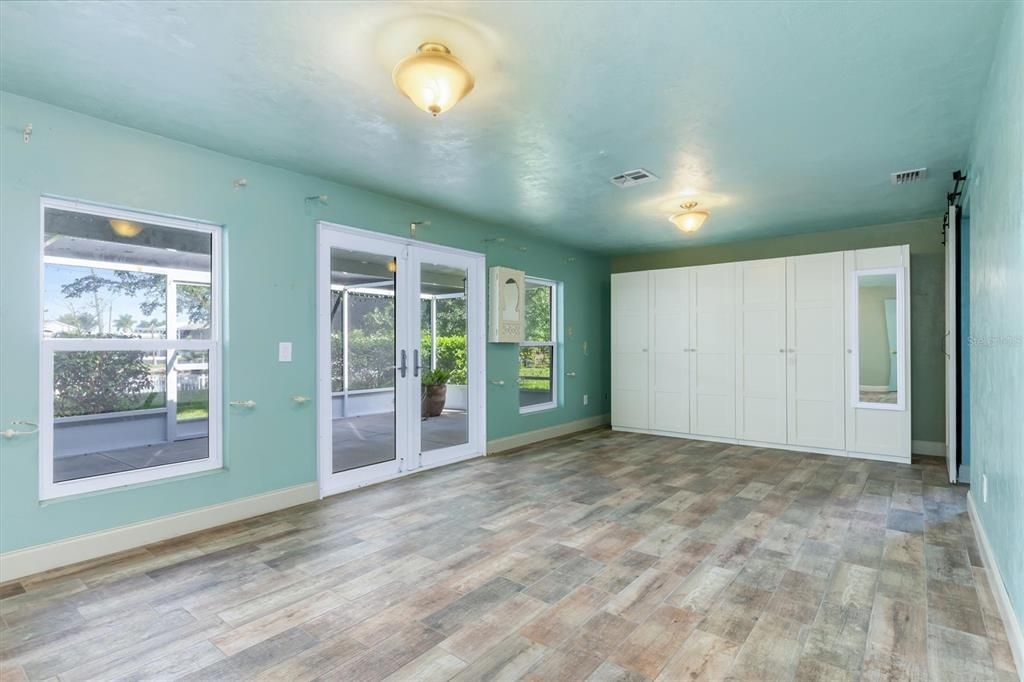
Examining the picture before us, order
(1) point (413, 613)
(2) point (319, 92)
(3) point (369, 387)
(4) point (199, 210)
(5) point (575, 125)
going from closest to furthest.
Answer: (1) point (413, 613) < (2) point (319, 92) < (5) point (575, 125) < (4) point (199, 210) < (3) point (369, 387)

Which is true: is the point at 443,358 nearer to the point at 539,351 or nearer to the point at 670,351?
the point at 539,351

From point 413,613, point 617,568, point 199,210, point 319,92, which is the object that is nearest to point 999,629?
point 617,568

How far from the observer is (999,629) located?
2.18 m

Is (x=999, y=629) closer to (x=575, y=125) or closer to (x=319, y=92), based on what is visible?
(x=575, y=125)

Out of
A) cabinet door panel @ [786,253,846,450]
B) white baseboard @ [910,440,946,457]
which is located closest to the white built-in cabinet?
cabinet door panel @ [786,253,846,450]

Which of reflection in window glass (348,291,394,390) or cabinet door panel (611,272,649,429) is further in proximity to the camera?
cabinet door panel (611,272,649,429)

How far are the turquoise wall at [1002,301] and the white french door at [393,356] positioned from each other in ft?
13.4

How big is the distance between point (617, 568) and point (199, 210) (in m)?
3.52

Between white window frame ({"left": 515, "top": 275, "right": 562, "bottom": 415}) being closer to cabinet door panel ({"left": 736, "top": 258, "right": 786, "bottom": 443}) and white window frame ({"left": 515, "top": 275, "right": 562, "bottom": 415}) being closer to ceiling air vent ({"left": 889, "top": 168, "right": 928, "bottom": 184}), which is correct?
cabinet door panel ({"left": 736, "top": 258, "right": 786, "bottom": 443})

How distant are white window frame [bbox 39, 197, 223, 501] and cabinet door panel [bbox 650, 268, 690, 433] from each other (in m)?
5.20

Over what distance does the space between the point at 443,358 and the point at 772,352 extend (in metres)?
3.87

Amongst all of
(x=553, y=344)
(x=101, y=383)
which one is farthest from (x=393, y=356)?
(x=553, y=344)

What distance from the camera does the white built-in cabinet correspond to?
5.41m

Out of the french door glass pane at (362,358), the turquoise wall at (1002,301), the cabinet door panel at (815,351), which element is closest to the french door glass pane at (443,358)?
A: the french door glass pane at (362,358)
